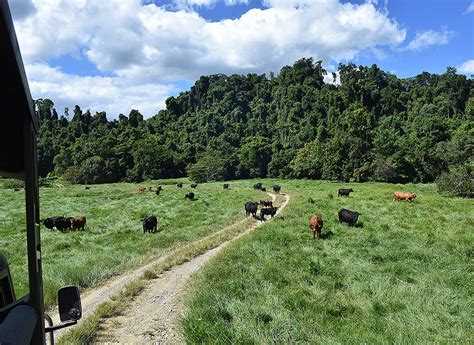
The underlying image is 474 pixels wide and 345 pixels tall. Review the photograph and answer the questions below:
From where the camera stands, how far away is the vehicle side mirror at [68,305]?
3.69m

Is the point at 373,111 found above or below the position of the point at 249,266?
above

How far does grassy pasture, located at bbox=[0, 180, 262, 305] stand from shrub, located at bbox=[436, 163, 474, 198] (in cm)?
1973

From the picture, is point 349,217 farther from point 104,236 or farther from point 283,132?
point 283,132

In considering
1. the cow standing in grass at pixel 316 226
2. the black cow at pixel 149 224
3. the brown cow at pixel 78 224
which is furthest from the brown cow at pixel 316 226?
the brown cow at pixel 78 224

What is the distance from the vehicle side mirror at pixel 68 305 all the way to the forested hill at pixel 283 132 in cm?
5543

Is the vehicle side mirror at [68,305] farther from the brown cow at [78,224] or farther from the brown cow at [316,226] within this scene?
the brown cow at [78,224]

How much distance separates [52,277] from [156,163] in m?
82.9

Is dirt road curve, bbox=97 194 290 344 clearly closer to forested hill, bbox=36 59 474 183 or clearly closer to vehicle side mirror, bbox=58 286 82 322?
vehicle side mirror, bbox=58 286 82 322

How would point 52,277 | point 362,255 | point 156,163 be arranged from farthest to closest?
1. point 156,163
2. point 362,255
3. point 52,277

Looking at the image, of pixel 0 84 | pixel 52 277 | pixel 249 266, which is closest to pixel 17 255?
pixel 52 277

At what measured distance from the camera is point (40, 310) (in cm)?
331

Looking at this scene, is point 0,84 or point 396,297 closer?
point 0,84

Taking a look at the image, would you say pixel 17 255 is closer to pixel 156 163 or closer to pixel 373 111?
pixel 156 163

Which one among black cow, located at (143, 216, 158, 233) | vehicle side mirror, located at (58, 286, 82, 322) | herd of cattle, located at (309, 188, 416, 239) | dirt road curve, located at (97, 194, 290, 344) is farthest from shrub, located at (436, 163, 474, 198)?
vehicle side mirror, located at (58, 286, 82, 322)
